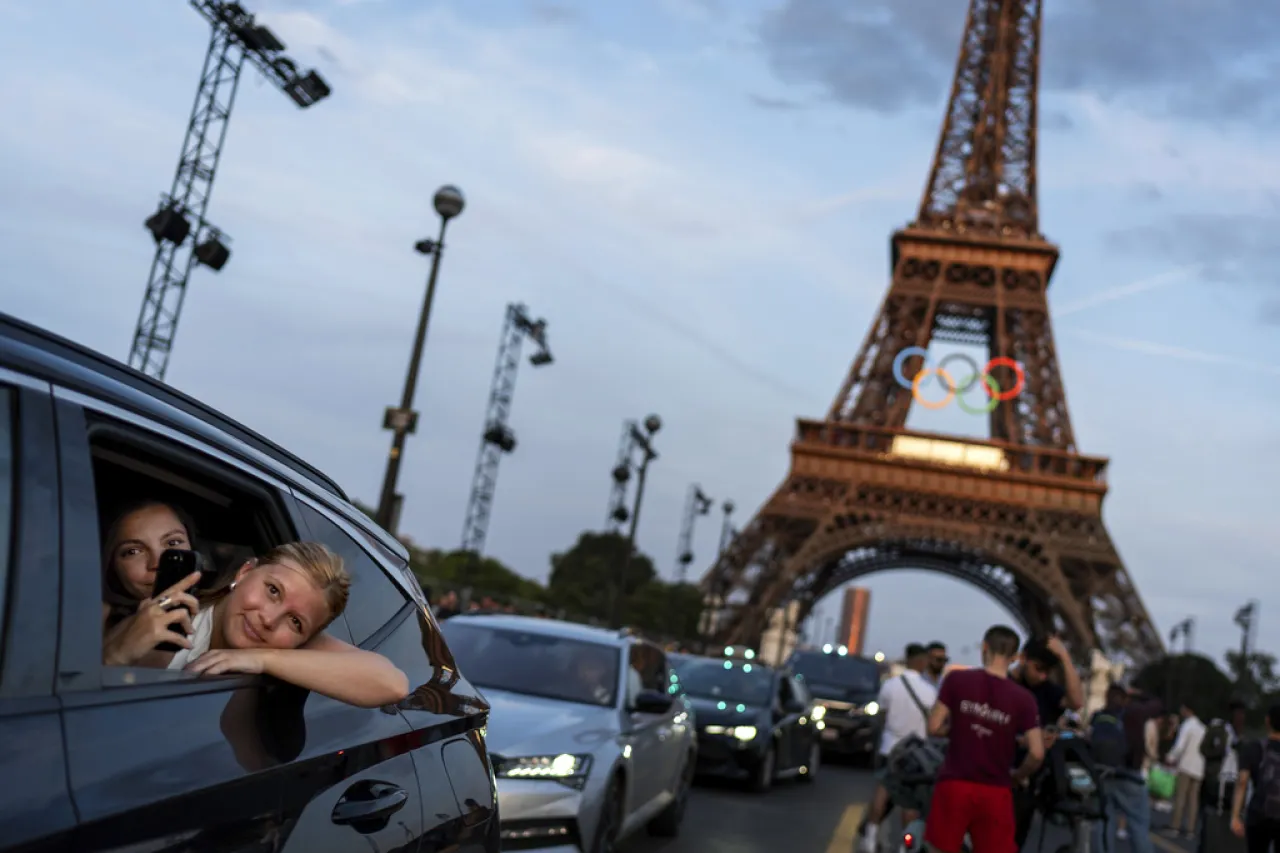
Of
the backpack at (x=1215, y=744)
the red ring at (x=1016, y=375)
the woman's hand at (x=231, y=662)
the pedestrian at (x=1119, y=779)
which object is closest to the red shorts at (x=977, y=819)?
the pedestrian at (x=1119, y=779)

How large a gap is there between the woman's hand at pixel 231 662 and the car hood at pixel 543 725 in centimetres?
500

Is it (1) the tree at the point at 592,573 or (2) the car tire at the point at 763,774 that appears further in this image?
(1) the tree at the point at 592,573

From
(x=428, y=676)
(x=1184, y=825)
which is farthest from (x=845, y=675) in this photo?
(x=428, y=676)

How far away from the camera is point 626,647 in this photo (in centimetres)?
966

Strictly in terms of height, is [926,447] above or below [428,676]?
above

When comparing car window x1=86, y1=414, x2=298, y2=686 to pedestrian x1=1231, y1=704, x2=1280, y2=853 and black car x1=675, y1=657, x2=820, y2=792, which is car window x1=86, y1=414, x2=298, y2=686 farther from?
black car x1=675, y1=657, x2=820, y2=792

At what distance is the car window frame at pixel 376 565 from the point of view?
10.2 feet

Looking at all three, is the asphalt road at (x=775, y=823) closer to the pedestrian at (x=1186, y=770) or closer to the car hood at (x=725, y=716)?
the car hood at (x=725, y=716)

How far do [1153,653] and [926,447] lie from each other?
10.9 m

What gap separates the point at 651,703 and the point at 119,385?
279 inches

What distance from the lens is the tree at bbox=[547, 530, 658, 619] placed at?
8612cm

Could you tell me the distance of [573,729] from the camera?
8.13 meters

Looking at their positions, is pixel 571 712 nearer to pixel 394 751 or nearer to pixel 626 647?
pixel 626 647

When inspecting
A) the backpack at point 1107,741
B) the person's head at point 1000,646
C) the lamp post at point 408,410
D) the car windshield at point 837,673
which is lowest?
the backpack at point 1107,741
